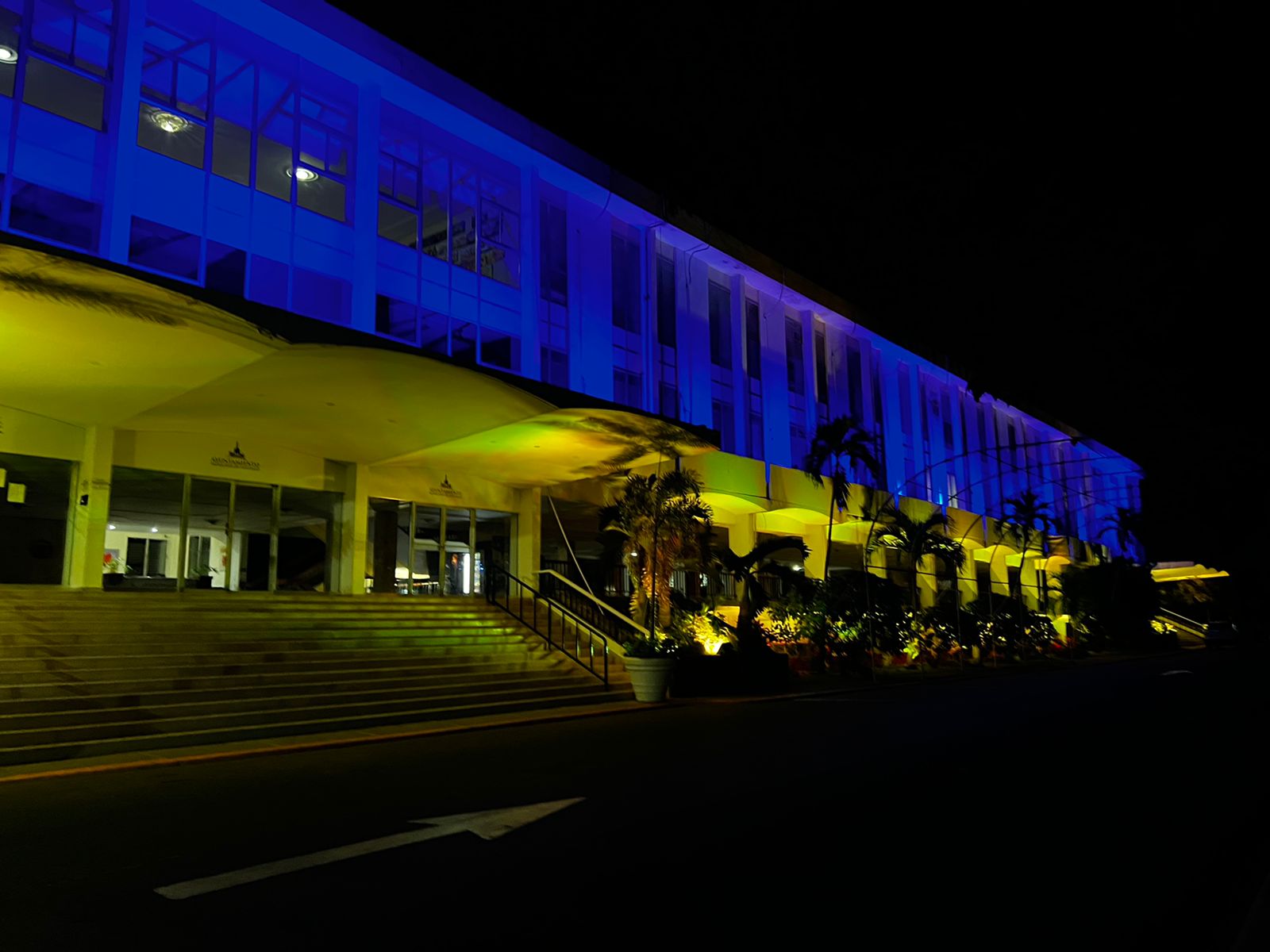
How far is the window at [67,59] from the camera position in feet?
62.9

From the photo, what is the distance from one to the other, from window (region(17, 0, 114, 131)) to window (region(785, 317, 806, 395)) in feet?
84.8

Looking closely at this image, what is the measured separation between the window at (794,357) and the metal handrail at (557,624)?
18243mm

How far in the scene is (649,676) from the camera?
746 inches

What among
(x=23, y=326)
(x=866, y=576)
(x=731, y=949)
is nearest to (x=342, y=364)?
(x=23, y=326)

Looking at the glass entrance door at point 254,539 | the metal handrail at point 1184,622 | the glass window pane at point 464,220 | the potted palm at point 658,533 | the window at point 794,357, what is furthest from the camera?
the metal handrail at point 1184,622

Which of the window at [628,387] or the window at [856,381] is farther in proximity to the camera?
the window at [856,381]

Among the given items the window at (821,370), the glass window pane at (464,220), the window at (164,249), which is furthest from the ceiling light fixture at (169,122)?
the window at (821,370)

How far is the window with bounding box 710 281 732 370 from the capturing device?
35438mm

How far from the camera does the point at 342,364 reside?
50.3 feet

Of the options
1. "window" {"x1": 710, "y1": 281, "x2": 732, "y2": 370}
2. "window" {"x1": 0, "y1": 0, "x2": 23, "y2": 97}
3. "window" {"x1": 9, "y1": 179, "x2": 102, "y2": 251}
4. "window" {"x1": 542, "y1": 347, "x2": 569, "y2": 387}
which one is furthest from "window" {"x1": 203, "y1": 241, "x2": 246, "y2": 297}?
"window" {"x1": 710, "y1": 281, "x2": 732, "y2": 370}

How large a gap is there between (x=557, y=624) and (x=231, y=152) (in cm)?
1368

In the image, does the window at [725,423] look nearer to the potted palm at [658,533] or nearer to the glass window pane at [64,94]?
the potted palm at [658,533]

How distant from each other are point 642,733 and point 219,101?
60.0 feet

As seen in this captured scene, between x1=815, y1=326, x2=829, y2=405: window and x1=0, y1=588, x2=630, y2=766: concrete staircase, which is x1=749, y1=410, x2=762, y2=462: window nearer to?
x1=815, y1=326, x2=829, y2=405: window
